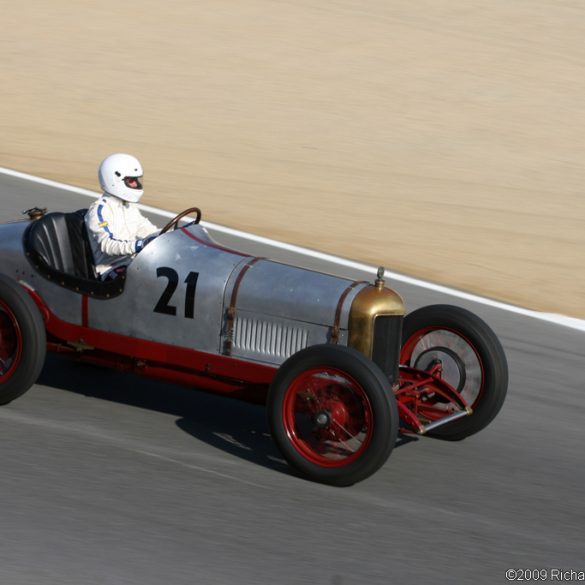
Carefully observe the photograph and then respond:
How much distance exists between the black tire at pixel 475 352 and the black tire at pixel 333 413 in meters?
1.02

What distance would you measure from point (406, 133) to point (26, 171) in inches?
254

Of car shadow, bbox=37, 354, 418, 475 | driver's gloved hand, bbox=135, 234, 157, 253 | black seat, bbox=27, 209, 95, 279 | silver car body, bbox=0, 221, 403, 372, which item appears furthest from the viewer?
black seat, bbox=27, 209, 95, 279

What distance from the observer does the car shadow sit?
267 inches

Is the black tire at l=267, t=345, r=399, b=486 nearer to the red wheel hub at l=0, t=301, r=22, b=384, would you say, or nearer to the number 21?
the number 21

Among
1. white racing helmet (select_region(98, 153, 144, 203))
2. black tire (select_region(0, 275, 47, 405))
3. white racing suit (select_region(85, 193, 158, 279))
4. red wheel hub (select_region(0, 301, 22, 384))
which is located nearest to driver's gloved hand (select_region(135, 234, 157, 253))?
white racing suit (select_region(85, 193, 158, 279))

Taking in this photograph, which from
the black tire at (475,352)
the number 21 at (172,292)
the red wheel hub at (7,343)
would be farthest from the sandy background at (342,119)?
the red wheel hub at (7,343)

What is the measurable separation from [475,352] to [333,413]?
1291 mm

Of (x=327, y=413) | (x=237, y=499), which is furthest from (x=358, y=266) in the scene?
(x=237, y=499)

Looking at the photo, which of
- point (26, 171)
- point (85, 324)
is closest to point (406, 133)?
point (26, 171)

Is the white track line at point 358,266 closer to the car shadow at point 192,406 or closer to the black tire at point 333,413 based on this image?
the car shadow at point 192,406

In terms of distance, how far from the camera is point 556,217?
14.4m

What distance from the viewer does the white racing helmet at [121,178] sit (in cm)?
722

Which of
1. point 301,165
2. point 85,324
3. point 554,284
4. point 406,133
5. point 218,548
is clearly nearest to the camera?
point 218,548

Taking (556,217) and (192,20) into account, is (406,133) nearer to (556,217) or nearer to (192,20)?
(556,217)
